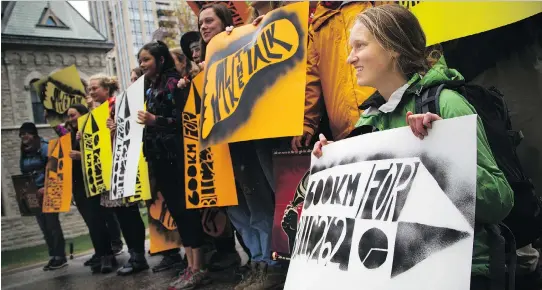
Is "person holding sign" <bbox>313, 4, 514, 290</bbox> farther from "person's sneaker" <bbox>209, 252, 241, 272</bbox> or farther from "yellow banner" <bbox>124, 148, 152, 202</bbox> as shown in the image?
"person's sneaker" <bbox>209, 252, 241, 272</bbox>

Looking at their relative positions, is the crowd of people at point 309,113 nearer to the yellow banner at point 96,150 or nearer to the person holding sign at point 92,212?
the person holding sign at point 92,212

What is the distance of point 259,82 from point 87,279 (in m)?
3.46

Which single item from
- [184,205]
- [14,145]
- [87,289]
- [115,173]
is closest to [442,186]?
[184,205]

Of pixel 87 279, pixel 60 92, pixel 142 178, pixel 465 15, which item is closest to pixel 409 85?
pixel 465 15

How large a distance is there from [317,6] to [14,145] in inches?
855

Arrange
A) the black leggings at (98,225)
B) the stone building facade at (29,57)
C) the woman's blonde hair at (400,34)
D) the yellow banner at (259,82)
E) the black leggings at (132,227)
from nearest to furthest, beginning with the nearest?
the woman's blonde hair at (400,34) < the yellow banner at (259,82) < the black leggings at (132,227) < the black leggings at (98,225) < the stone building facade at (29,57)

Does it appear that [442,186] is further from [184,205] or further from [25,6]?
[25,6]

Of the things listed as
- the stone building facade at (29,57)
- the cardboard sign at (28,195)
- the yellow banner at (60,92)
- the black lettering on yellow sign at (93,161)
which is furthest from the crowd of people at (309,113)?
the stone building facade at (29,57)

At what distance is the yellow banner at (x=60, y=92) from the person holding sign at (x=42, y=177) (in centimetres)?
99

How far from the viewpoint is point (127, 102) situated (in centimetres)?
399

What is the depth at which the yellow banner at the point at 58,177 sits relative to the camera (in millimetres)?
5535

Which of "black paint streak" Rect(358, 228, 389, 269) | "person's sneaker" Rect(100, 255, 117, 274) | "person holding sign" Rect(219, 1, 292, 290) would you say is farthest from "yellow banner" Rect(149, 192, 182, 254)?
"black paint streak" Rect(358, 228, 389, 269)

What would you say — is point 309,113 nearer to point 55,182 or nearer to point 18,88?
point 55,182

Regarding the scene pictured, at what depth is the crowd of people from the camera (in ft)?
4.54
